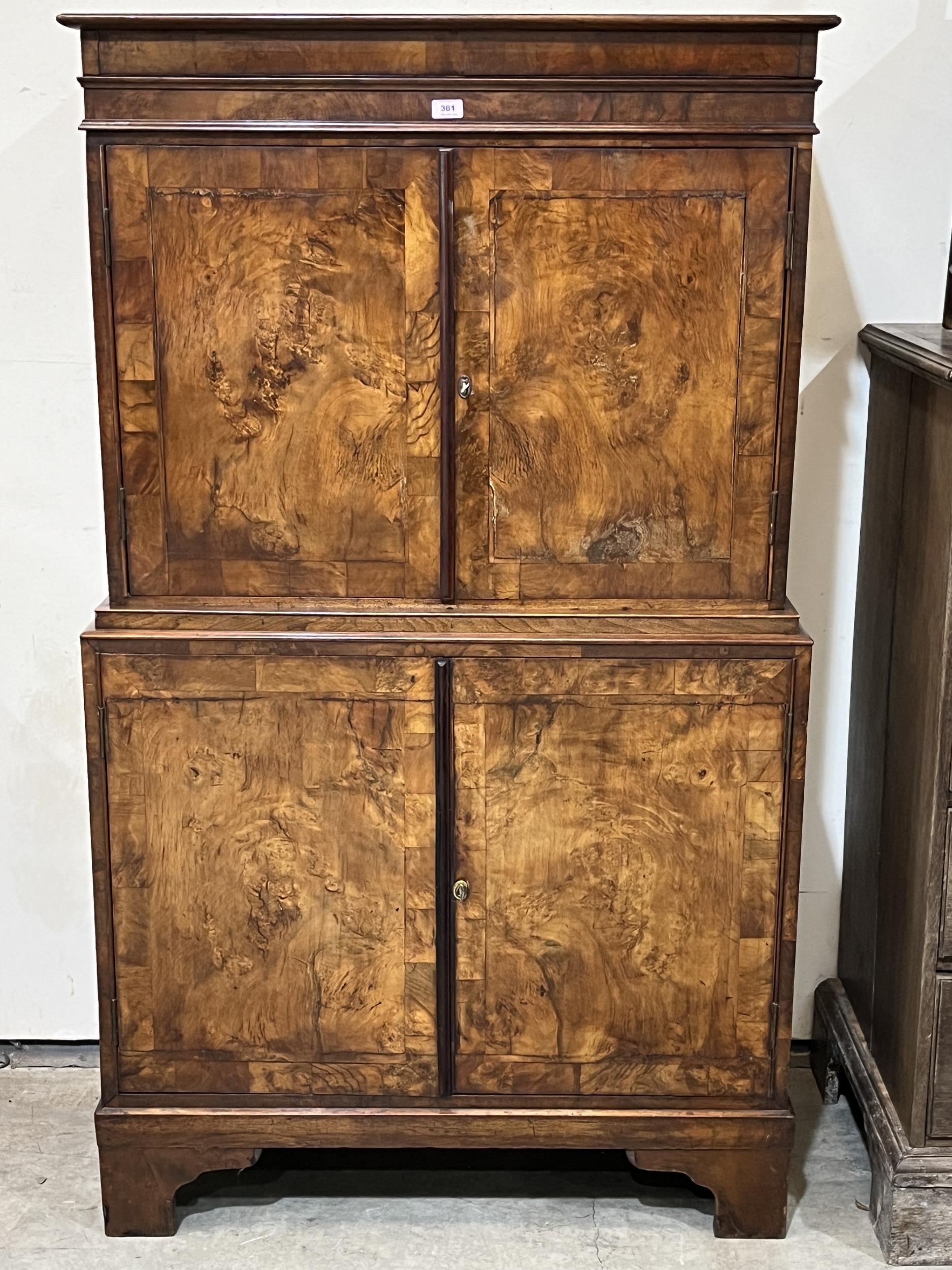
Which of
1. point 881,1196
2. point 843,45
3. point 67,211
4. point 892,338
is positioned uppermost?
point 843,45

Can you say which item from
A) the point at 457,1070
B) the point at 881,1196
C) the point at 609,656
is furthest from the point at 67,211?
the point at 881,1196

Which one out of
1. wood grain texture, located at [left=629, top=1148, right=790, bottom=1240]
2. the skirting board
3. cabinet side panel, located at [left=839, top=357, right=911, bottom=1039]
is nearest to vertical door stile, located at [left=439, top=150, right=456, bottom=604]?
cabinet side panel, located at [left=839, top=357, right=911, bottom=1039]

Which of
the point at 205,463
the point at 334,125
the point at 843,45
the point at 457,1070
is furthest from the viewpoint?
the point at 843,45

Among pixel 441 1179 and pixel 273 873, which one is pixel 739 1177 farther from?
pixel 273 873

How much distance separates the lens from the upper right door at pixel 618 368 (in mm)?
2172

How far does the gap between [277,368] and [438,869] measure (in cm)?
84

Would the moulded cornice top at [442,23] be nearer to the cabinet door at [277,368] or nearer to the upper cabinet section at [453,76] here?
the upper cabinet section at [453,76]

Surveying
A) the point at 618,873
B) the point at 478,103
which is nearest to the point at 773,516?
the point at 618,873

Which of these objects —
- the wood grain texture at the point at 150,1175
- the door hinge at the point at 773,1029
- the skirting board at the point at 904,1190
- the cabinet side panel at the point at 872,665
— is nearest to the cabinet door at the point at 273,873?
the wood grain texture at the point at 150,1175

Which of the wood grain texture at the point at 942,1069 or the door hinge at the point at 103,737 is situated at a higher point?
the door hinge at the point at 103,737

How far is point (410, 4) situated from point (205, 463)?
39.5 inches

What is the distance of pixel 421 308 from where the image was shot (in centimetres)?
221

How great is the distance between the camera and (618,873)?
7.80ft

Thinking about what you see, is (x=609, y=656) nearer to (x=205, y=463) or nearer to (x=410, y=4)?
(x=205, y=463)
